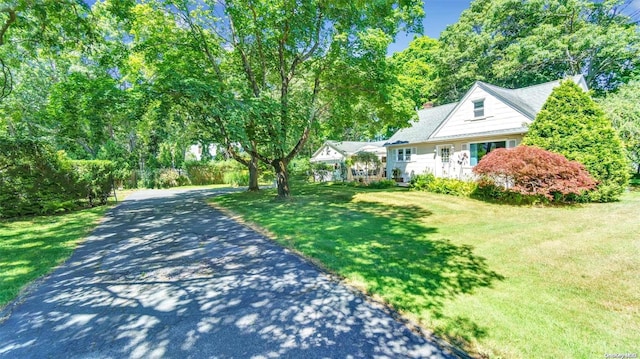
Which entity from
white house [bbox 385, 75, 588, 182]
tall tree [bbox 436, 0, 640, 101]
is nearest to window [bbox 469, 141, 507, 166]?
white house [bbox 385, 75, 588, 182]

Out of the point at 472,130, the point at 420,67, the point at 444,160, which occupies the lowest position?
the point at 444,160

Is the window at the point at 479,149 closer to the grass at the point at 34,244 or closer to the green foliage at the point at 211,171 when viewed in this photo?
the grass at the point at 34,244

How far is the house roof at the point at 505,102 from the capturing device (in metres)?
14.2

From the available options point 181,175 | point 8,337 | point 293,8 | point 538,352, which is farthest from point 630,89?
point 181,175

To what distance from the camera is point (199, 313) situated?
3.46 m

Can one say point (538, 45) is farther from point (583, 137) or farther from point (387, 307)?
point (387, 307)

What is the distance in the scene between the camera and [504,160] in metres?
10.4

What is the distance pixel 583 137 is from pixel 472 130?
552cm

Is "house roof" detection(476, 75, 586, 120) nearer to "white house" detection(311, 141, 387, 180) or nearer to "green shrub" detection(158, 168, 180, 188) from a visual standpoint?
"white house" detection(311, 141, 387, 180)

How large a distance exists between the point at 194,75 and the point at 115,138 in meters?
20.3

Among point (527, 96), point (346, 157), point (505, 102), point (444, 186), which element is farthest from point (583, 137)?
point (346, 157)

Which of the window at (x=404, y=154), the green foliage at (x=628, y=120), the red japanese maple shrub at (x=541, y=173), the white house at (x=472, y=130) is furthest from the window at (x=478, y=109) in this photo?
the green foliage at (x=628, y=120)

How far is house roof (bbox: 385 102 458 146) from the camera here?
18.7 meters

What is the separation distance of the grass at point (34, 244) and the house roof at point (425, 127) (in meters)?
17.7
